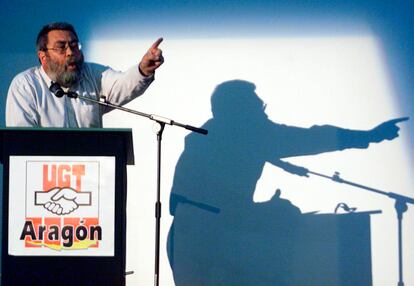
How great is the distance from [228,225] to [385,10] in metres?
1.75

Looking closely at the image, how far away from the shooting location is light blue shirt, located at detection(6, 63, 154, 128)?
3357mm

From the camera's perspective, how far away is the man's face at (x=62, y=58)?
11.6 ft

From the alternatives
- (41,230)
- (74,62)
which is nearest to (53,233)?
(41,230)

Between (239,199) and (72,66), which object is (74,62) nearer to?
(72,66)

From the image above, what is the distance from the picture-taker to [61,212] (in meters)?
2.48

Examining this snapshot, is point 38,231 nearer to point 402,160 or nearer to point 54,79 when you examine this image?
point 54,79

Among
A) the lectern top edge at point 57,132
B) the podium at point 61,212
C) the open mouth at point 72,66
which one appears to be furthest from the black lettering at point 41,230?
the open mouth at point 72,66

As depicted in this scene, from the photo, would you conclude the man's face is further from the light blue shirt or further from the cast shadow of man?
the cast shadow of man

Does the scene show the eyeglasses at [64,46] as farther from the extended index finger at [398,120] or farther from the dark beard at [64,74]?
the extended index finger at [398,120]

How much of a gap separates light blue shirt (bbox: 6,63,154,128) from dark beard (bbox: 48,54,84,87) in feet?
0.12

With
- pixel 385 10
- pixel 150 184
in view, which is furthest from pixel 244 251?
pixel 385 10

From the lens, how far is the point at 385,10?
4059 mm

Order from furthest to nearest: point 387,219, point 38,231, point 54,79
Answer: point 387,219 → point 54,79 → point 38,231

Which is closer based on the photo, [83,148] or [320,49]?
[83,148]
